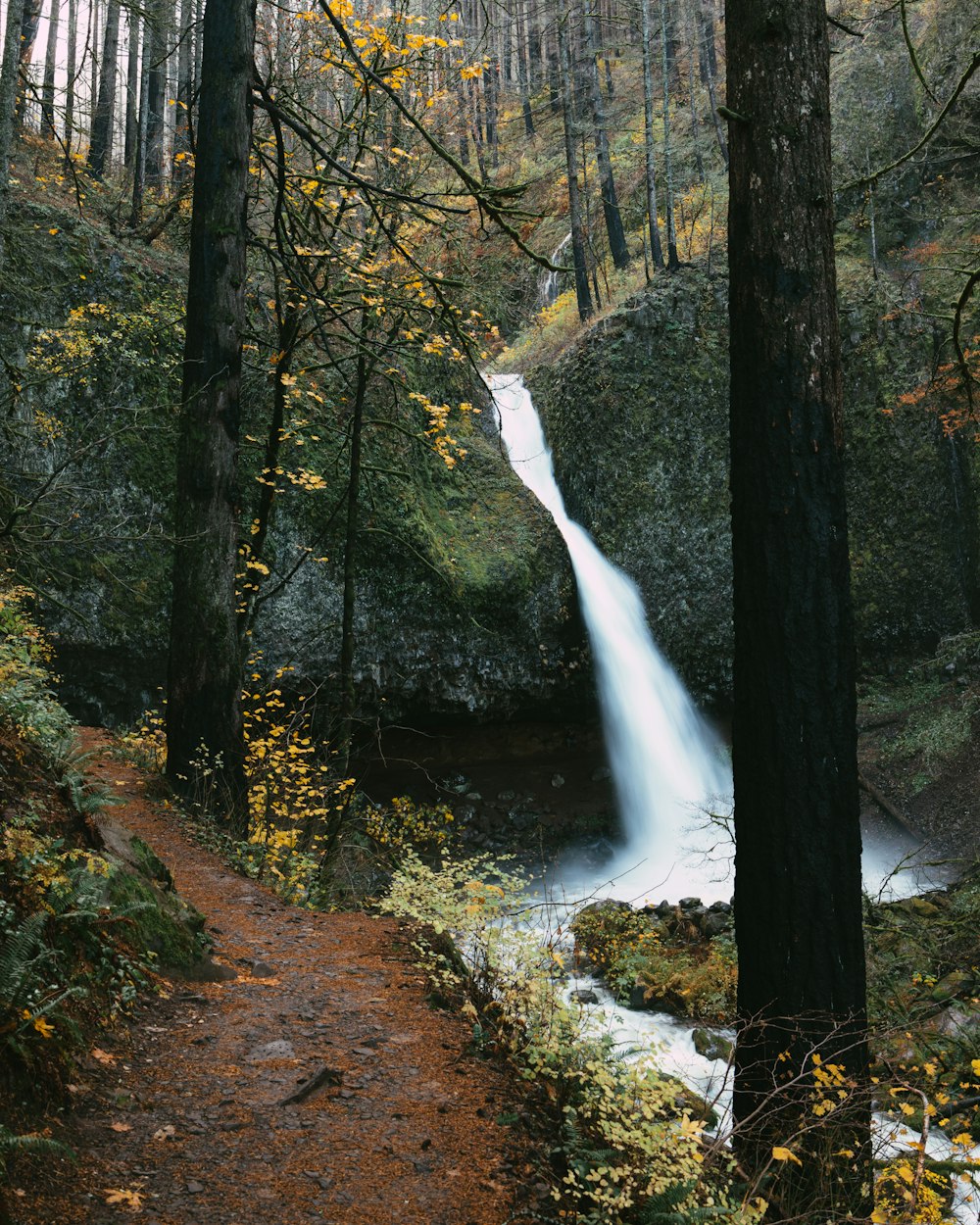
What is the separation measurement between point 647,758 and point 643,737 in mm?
300

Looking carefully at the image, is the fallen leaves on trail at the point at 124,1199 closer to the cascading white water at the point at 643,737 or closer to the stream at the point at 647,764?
the stream at the point at 647,764

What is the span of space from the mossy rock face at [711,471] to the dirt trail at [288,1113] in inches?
423

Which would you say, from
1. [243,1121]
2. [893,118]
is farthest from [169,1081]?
[893,118]

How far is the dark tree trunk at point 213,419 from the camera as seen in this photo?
Answer: 673 centimetres

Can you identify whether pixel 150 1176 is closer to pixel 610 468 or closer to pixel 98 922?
pixel 98 922

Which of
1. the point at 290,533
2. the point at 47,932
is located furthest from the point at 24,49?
the point at 47,932

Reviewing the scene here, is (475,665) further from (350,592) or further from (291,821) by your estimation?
(291,821)

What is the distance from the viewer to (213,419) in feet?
22.3

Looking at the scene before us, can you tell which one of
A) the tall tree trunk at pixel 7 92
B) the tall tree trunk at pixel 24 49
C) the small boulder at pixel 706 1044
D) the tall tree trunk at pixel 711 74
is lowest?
the small boulder at pixel 706 1044

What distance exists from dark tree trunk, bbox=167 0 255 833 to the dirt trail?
2.72 meters

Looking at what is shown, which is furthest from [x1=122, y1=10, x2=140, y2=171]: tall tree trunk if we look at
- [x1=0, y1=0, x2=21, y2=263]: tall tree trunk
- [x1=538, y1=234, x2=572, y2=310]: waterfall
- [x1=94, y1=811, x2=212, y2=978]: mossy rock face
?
[x1=94, y1=811, x2=212, y2=978]: mossy rock face

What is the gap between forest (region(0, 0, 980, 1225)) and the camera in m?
2.93

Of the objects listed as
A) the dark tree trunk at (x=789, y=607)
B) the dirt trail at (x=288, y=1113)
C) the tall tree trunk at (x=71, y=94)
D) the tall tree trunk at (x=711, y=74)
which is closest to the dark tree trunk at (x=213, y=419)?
the tall tree trunk at (x=71, y=94)

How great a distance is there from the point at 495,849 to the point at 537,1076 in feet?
29.5
